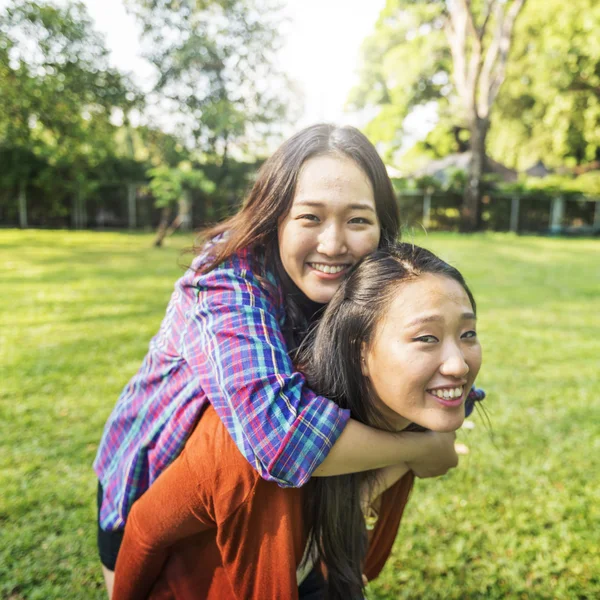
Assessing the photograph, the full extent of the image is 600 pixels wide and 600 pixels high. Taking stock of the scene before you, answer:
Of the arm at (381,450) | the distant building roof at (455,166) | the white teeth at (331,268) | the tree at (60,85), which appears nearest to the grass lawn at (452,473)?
the white teeth at (331,268)

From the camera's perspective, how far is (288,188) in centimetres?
180

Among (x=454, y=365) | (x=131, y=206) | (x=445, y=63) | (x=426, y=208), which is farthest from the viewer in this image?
(x=445, y=63)

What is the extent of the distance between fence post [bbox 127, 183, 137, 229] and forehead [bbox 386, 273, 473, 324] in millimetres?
21240

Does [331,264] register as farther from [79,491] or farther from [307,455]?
[79,491]

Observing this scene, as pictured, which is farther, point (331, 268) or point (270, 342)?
point (331, 268)

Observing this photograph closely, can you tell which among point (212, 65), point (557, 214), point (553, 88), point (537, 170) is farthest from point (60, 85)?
point (537, 170)

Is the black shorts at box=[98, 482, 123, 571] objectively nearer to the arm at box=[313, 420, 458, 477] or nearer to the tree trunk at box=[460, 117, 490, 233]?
the arm at box=[313, 420, 458, 477]

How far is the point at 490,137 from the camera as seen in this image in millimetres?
33781

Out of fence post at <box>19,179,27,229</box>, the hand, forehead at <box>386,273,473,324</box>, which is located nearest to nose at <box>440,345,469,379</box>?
forehead at <box>386,273,473,324</box>

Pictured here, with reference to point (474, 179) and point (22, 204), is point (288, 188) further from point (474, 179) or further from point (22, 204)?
point (22, 204)

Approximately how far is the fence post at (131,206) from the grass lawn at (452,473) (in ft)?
45.9

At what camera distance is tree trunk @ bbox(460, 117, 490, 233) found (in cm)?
1952

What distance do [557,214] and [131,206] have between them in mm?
16436

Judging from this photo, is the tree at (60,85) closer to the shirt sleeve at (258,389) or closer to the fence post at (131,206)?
the fence post at (131,206)
